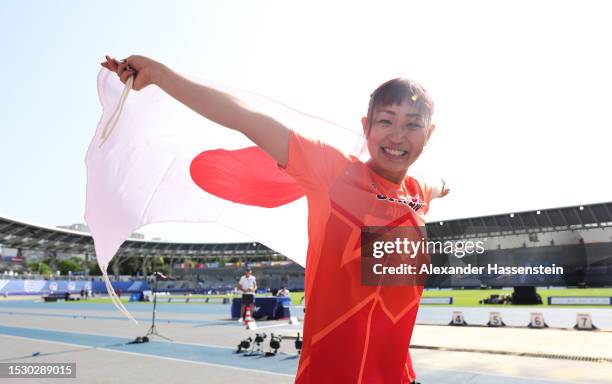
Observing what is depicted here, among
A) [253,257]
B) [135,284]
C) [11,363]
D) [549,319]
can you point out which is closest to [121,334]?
[11,363]

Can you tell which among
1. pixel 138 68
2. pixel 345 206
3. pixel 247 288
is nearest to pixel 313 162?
pixel 345 206

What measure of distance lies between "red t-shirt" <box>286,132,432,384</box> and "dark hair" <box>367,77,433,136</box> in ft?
0.88

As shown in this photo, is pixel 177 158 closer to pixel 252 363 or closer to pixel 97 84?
pixel 97 84

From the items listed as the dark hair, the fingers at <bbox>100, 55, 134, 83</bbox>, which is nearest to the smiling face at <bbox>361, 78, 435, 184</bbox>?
the dark hair

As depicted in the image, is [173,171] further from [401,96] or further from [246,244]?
[246,244]

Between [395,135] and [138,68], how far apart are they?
1071mm

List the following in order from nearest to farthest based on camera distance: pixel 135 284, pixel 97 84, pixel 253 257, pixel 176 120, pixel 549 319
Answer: pixel 97 84 < pixel 176 120 < pixel 549 319 < pixel 135 284 < pixel 253 257

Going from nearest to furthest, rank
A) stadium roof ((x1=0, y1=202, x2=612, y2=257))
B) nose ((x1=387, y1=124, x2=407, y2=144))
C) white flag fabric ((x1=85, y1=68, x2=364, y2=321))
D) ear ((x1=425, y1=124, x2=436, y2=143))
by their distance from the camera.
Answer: nose ((x1=387, y1=124, x2=407, y2=144)) → ear ((x1=425, y1=124, x2=436, y2=143)) → white flag fabric ((x1=85, y1=68, x2=364, y2=321)) → stadium roof ((x1=0, y1=202, x2=612, y2=257))

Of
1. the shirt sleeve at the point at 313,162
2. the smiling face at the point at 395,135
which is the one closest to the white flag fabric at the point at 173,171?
the smiling face at the point at 395,135

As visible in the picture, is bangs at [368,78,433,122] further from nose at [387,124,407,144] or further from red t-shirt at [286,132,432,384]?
red t-shirt at [286,132,432,384]

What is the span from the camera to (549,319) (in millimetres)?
19172

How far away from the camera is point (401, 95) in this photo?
1.97 meters

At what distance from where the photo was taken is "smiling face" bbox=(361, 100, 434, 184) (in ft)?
6.46

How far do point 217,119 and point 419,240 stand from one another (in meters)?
1.03
